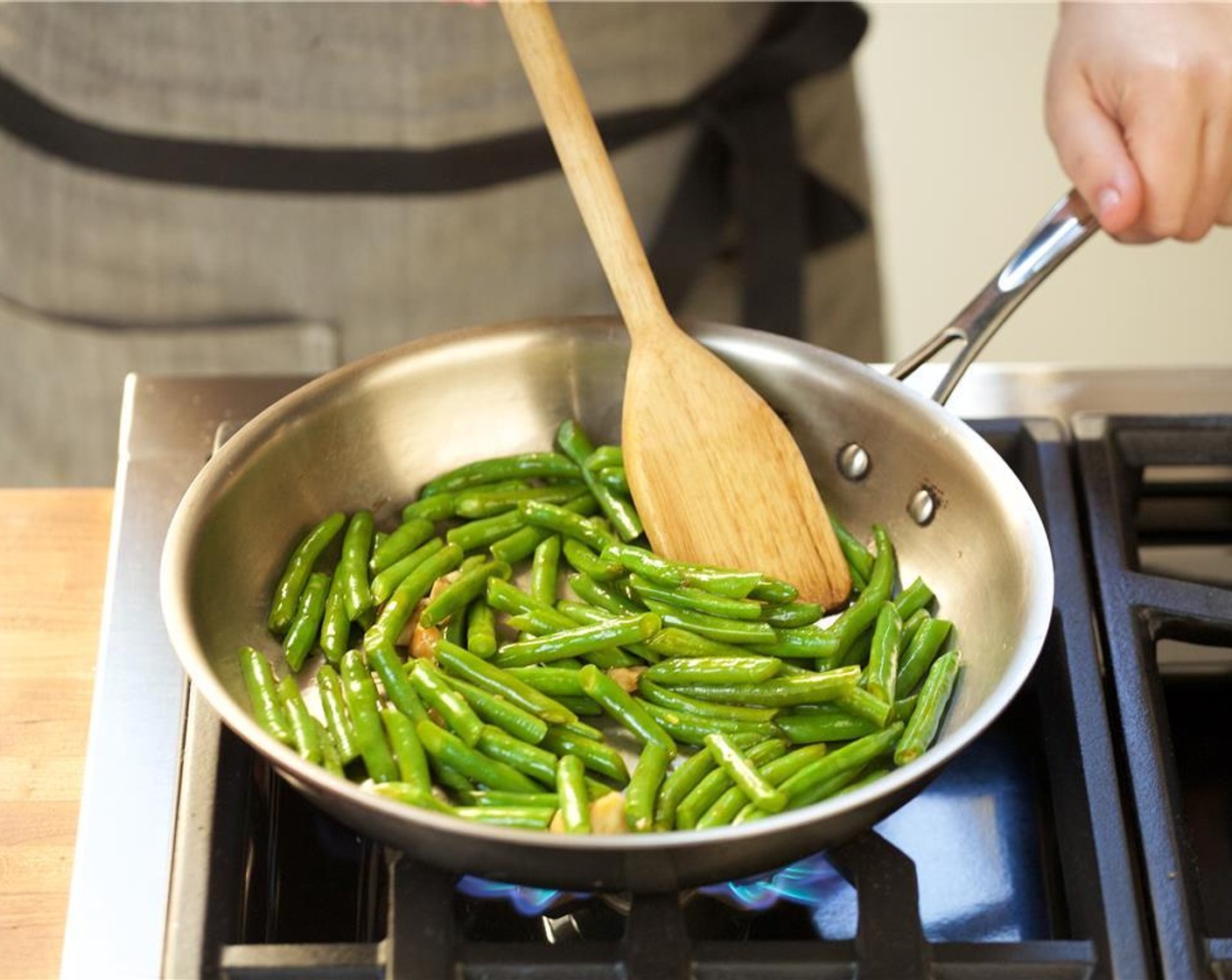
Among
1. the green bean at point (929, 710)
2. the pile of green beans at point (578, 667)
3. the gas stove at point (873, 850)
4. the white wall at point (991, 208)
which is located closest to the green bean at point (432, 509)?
the pile of green beans at point (578, 667)

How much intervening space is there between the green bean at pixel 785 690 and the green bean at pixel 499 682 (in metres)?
0.14

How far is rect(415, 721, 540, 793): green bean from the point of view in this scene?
4.40 ft

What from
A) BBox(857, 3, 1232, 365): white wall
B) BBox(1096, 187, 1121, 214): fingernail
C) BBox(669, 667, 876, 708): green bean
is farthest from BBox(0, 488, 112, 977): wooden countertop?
BBox(857, 3, 1232, 365): white wall

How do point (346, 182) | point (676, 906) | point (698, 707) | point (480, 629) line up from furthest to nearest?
1. point (346, 182)
2. point (480, 629)
3. point (698, 707)
4. point (676, 906)

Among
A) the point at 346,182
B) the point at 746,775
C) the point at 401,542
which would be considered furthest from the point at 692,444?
the point at 346,182

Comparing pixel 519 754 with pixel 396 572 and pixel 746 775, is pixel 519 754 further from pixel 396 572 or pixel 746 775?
pixel 396 572

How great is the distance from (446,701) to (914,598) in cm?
51

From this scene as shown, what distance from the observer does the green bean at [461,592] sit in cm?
153

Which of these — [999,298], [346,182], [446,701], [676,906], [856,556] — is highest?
[346,182]

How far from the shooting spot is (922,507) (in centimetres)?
165

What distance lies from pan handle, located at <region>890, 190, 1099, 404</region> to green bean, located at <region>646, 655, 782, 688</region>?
397 millimetres

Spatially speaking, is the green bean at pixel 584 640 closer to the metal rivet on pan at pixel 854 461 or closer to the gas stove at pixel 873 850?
the gas stove at pixel 873 850

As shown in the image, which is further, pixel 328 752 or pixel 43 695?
pixel 43 695

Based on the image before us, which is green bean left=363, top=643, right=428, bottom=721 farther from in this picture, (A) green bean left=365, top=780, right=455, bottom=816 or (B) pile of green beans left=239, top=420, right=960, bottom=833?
(A) green bean left=365, top=780, right=455, bottom=816
